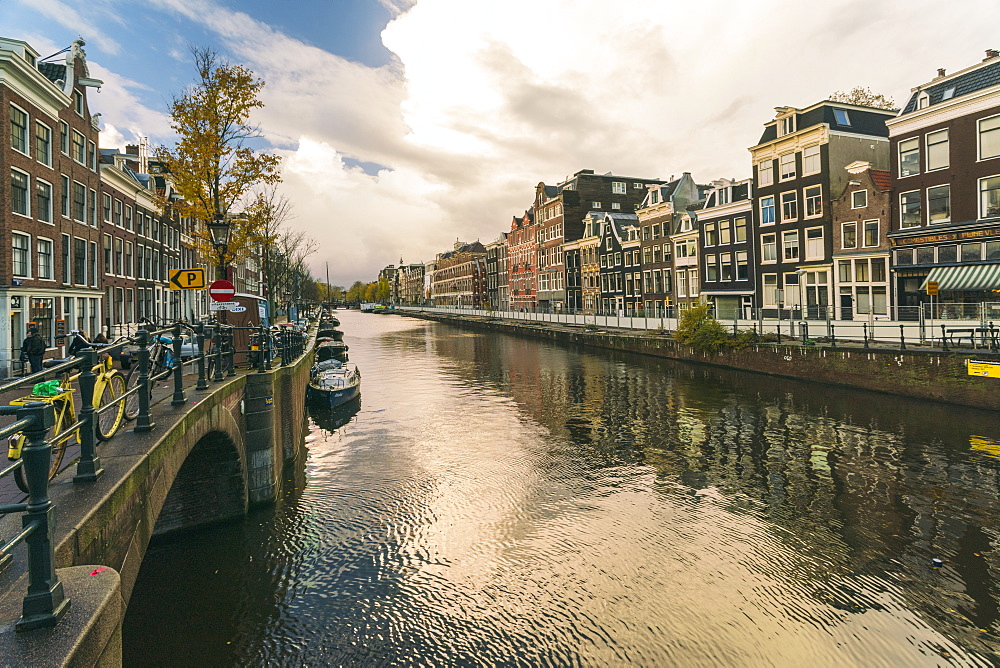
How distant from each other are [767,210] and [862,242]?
9188 millimetres

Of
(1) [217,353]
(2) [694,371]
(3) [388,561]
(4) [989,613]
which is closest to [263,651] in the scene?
(3) [388,561]

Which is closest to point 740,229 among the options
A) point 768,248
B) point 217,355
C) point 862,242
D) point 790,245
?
point 768,248

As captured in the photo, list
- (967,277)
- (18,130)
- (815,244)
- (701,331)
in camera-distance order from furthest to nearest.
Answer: (815,244) → (701,331) → (967,277) → (18,130)

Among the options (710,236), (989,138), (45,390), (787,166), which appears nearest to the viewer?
(45,390)

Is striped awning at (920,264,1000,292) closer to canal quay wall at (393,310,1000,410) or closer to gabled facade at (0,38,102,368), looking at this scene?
canal quay wall at (393,310,1000,410)

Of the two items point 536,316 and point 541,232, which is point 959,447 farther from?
point 541,232

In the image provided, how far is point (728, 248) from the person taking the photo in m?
50.5

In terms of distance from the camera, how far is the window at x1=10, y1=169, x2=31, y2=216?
27133mm

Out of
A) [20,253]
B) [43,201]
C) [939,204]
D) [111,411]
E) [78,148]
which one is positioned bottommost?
[111,411]

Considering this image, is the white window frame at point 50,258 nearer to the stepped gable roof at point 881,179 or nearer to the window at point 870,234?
the window at point 870,234

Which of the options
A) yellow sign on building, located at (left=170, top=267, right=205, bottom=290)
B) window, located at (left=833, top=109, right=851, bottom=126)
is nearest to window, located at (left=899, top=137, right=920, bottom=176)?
window, located at (left=833, top=109, right=851, bottom=126)

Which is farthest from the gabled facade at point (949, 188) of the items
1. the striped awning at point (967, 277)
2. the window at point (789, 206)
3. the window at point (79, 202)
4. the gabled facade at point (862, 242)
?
the window at point (79, 202)

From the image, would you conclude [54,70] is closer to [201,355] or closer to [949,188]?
[201,355]

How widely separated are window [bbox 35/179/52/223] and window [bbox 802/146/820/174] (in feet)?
163
